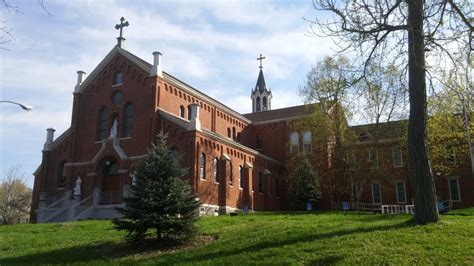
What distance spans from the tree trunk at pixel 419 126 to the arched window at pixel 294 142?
85.6 feet

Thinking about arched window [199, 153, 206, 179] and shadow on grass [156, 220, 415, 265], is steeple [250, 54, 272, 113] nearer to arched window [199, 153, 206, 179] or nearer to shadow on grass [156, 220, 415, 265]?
arched window [199, 153, 206, 179]

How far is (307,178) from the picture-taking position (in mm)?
35500

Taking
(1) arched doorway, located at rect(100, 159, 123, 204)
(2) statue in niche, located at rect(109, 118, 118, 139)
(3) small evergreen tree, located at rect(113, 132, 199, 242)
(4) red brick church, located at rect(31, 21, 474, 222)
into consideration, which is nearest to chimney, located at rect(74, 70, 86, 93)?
(4) red brick church, located at rect(31, 21, 474, 222)

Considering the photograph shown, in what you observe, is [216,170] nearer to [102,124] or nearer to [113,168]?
[113,168]

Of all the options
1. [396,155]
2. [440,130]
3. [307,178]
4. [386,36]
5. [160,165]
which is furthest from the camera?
[396,155]

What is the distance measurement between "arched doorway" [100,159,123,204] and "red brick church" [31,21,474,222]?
0.22 ft

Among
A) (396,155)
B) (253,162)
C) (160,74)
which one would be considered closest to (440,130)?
(396,155)

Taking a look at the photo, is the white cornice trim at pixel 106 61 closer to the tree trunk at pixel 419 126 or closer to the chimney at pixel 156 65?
the chimney at pixel 156 65

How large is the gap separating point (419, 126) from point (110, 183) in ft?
74.8

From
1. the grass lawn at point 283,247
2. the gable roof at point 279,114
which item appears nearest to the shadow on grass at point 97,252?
the grass lawn at point 283,247

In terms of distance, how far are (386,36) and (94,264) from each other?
35.2 feet

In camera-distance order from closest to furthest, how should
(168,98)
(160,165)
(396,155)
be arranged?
1. (160,165)
2. (168,98)
3. (396,155)

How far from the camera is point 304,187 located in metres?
35.2

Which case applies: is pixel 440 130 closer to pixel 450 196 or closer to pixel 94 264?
pixel 450 196
